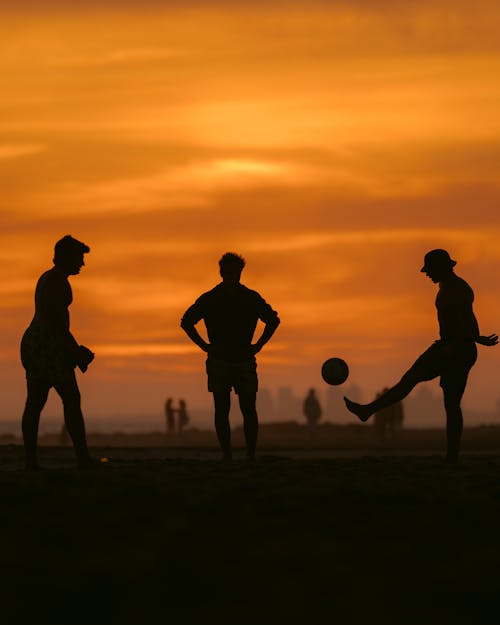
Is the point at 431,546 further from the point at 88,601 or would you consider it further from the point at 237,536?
the point at 88,601

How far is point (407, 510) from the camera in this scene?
37.6 feet

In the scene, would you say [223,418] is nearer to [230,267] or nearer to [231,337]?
[231,337]

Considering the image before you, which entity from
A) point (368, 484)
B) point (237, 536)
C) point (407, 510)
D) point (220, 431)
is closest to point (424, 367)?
point (220, 431)

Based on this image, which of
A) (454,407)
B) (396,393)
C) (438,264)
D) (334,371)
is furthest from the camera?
(334,371)

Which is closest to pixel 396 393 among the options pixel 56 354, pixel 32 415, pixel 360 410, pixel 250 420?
pixel 360 410

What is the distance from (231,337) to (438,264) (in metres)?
2.26

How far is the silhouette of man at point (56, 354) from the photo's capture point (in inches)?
572

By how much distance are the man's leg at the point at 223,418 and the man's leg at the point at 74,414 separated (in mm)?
1474

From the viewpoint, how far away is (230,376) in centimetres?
1527

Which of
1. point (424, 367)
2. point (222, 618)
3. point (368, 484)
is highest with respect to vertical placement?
point (424, 367)

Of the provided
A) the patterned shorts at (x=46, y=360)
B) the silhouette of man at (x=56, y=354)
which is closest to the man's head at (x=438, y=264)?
the silhouette of man at (x=56, y=354)

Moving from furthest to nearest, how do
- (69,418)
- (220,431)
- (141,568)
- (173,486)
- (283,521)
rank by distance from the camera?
(220,431)
(69,418)
(173,486)
(283,521)
(141,568)

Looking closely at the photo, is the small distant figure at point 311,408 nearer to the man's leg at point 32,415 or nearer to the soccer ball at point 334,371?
the soccer ball at point 334,371

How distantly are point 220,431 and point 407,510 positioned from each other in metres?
4.36
